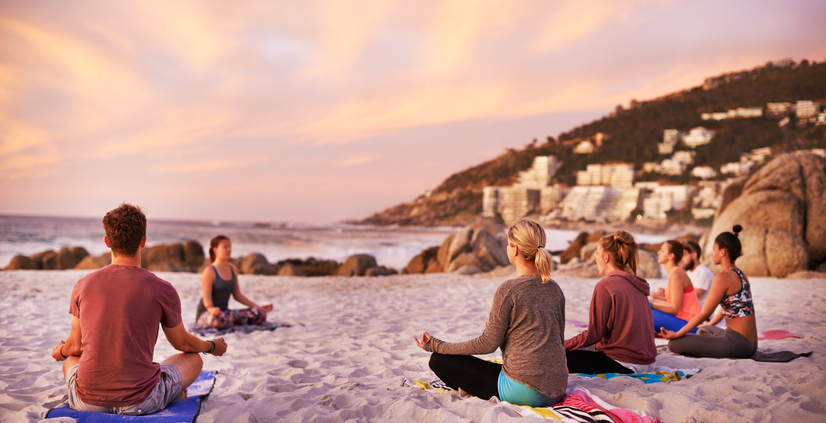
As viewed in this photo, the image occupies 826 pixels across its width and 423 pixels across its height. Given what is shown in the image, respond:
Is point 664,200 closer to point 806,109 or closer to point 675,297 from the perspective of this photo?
point 806,109

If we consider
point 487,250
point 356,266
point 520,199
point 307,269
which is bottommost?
point 307,269

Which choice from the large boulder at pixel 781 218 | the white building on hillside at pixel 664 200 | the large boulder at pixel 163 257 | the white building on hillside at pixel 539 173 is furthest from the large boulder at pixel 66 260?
the white building on hillside at pixel 539 173

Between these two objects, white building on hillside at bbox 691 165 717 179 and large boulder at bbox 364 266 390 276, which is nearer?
large boulder at bbox 364 266 390 276

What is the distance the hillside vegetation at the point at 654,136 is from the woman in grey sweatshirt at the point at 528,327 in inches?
2978

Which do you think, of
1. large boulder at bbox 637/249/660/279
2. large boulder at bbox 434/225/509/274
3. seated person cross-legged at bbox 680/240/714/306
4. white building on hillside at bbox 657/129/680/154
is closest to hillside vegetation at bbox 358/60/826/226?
white building on hillside at bbox 657/129/680/154

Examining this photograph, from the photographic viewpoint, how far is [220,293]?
222 inches

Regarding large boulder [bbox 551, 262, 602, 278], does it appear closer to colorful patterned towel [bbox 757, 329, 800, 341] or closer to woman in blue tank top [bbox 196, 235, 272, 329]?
colorful patterned towel [bbox 757, 329, 800, 341]

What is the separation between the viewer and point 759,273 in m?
11.0

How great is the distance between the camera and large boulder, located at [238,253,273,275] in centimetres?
1527

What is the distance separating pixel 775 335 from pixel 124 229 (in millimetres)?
6612

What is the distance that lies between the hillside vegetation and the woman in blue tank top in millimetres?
72967

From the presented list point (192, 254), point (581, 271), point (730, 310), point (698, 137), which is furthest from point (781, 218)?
point (698, 137)

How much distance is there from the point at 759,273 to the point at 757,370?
9554 mm

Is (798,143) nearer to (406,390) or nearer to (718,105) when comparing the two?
(718,105)
